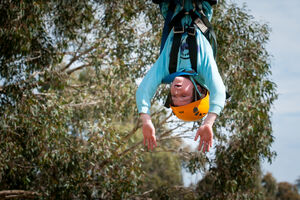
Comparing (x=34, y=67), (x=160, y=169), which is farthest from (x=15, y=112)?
(x=160, y=169)

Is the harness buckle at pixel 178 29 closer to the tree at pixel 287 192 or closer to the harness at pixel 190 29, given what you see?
the harness at pixel 190 29

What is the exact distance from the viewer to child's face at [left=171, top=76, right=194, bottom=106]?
228 cm

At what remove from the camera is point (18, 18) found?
20.4 feet

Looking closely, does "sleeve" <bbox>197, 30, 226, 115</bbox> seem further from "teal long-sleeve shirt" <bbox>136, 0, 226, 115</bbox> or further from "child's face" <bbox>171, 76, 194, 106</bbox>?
"child's face" <bbox>171, 76, 194, 106</bbox>

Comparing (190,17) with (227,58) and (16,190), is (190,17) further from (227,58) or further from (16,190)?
(16,190)

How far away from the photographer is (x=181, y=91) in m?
2.29

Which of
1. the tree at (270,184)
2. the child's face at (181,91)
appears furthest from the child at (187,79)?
the tree at (270,184)

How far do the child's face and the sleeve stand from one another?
4.0 inches

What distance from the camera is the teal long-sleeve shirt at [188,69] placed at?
222 cm

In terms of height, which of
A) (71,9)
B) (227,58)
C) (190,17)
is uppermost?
(71,9)

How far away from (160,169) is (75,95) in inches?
470

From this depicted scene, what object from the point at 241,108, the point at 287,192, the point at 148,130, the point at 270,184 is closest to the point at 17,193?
the point at 241,108

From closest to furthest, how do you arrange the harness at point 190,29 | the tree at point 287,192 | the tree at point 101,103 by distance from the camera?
A: the harness at point 190,29 < the tree at point 101,103 < the tree at point 287,192

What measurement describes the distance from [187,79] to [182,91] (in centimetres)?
8
